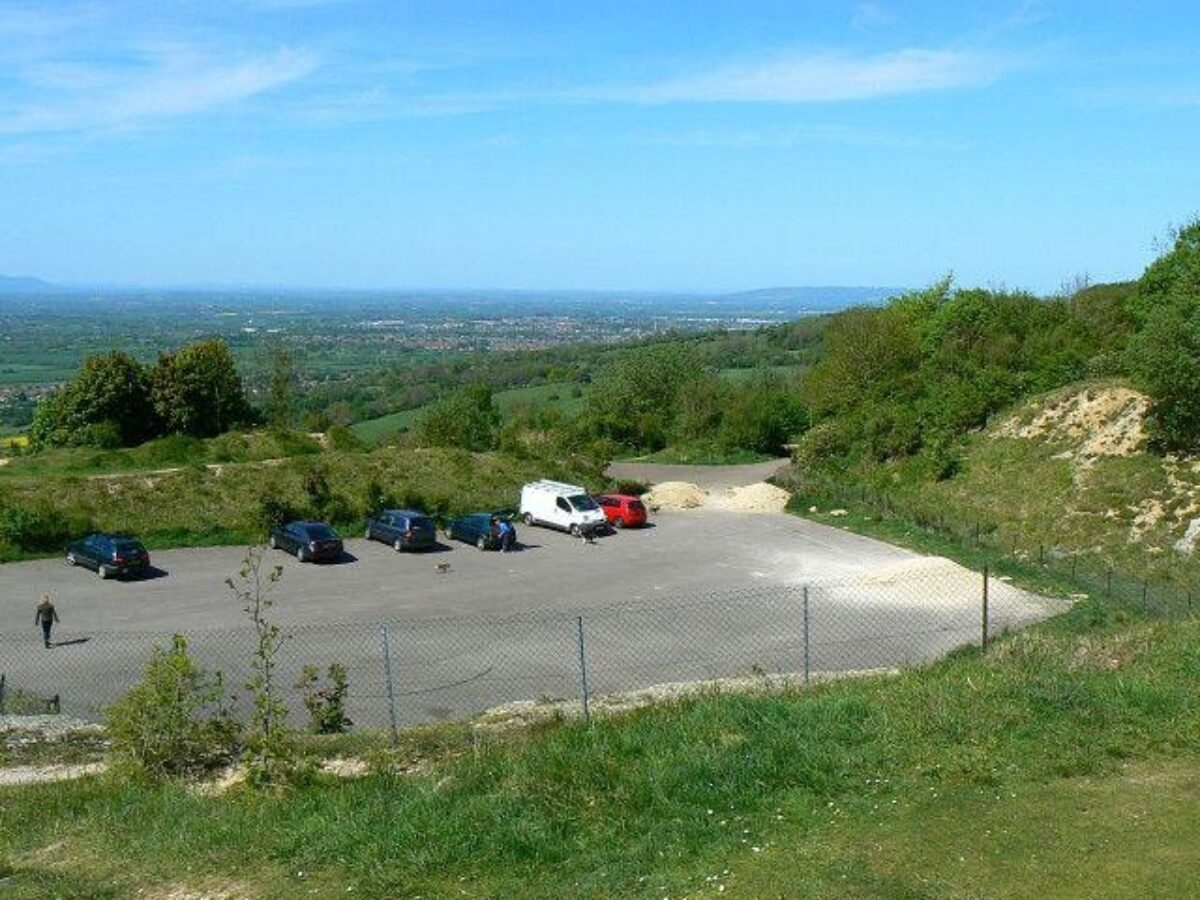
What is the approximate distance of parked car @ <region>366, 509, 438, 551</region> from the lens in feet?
112

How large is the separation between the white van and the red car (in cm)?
106

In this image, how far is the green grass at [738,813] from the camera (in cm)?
882

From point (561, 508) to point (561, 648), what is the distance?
46.8 feet

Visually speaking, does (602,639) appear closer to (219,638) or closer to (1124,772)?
(219,638)

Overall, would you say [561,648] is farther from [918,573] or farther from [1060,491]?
[1060,491]

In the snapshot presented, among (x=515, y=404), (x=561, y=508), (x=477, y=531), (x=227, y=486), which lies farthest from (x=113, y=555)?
(x=515, y=404)

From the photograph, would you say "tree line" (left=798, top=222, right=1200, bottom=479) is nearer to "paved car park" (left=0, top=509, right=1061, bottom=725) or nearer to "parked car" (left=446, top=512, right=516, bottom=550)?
"paved car park" (left=0, top=509, right=1061, bottom=725)

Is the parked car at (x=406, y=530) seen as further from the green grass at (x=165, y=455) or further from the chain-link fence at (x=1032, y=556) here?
the chain-link fence at (x=1032, y=556)

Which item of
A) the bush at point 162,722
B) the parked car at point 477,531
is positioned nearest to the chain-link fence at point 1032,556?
the parked car at point 477,531

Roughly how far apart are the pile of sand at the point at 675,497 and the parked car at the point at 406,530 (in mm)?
11360

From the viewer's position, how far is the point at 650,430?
224 ft

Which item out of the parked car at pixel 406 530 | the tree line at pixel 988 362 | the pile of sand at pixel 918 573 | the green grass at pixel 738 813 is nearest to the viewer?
the green grass at pixel 738 813

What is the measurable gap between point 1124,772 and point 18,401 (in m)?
121

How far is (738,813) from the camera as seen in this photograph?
10000mm
